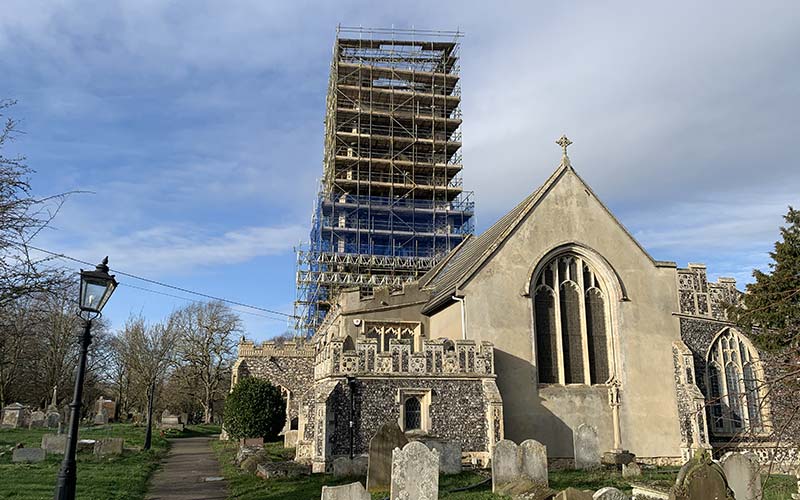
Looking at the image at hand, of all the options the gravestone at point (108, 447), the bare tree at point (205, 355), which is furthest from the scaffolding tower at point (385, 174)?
the gravestone at point (108, 447)

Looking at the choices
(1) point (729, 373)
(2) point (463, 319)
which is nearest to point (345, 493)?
(2) point (463, 319)

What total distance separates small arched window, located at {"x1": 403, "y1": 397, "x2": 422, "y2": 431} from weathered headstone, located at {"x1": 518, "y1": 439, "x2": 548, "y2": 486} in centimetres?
530

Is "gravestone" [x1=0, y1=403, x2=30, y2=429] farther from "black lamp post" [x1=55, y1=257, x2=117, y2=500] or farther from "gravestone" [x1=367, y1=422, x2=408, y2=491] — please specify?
"black lamp post" [x1=55, y1=257, x2=117, y2=500]

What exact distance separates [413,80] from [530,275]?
37862 mm

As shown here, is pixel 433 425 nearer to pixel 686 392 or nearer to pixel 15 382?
pixel 686 392

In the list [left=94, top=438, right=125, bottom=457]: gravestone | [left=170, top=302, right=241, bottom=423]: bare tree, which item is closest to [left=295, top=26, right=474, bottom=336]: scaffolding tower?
[left=170, top=302, right=241, bottom=423]: bare tree

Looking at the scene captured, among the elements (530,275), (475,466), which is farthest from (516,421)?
(530,275)

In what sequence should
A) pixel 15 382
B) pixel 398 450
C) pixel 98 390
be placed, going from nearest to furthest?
pixel 398 450 < pixel 15 382 < pixel 98 390

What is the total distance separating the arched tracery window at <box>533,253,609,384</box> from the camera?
68.8 feet

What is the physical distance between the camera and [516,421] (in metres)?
19.6

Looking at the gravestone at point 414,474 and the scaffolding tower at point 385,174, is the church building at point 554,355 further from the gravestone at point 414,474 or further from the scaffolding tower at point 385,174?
the scaffolding tower at point 385,174

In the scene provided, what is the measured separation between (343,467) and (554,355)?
896 cm

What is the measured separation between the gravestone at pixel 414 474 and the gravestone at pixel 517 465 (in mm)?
2312

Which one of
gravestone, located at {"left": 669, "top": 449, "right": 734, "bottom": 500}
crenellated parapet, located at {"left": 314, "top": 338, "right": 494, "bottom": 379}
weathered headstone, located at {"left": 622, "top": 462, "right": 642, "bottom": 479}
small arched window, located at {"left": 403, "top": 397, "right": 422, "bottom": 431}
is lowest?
weathered headstone, located at {"left": 622, "top": 462, "right": 642, "bottom": 479}
